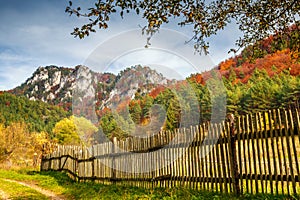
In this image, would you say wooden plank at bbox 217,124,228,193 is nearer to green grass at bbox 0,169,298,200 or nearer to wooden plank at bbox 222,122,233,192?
wooden plank at bbox 222,122,233,192

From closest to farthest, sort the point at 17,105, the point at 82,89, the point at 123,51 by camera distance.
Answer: the point at 123,51, the point at 82,89, the point at 17,105

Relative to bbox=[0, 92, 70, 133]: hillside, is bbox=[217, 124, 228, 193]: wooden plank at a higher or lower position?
lower

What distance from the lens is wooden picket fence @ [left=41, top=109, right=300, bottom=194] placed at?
5.48m

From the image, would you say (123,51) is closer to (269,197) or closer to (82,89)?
(82,89)

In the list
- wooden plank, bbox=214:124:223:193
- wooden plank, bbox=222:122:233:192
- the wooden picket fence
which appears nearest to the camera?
the wooden picket fence

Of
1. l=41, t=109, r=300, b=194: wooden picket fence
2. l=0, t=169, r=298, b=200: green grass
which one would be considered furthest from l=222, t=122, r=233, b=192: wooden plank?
l=0, t=169, r=298, b=200: green grass

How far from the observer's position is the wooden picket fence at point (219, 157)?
5.48 meters

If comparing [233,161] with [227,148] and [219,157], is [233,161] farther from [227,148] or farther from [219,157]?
[219,157]

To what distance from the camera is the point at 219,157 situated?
6.88m

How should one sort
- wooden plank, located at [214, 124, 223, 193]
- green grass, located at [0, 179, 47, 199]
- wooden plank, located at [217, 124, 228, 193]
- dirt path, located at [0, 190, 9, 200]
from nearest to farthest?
wooden plank, located at [217, 124, 228, 193] < wooden plank, located at [214, 124, 223, 193] < dirt path, located at [0, 190, 9, 200] < green grass, located at [0, 179, 47, 199]

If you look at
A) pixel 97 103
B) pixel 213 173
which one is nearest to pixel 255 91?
pixel 97 103

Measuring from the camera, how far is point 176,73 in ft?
35.5

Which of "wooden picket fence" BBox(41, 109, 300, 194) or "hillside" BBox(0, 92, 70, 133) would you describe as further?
"hillside" BBox(0, 92, 70, 133)

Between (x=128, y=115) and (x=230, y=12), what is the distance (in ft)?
44.6
